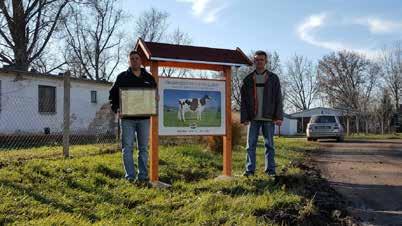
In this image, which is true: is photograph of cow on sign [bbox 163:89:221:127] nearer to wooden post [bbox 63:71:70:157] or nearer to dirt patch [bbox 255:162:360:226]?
dirt patch [bbox 255:162:360:226]

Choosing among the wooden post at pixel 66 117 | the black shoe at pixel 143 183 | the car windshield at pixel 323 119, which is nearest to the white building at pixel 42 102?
the car windshield at pixel 323 119

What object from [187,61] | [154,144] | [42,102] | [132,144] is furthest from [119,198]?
[42,102]

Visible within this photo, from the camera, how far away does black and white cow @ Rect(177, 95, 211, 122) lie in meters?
8.66

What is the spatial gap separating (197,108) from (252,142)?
41.8 inches

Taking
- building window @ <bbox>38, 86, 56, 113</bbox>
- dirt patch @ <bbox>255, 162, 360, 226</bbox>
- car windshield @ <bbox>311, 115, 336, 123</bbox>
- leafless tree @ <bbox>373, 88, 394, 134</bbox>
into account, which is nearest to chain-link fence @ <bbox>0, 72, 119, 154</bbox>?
building window @ <bbox>38, 86, 56, 113</bbox>

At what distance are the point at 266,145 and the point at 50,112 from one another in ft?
61.7

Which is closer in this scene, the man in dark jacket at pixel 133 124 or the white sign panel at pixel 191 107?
the man in dark jacket at pixel 133 124

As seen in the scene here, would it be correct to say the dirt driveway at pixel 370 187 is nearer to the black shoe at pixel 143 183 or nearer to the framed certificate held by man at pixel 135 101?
the black shoe at pixel 143 183

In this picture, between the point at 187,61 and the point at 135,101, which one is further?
the point at 187,61

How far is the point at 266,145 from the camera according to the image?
8.68 m

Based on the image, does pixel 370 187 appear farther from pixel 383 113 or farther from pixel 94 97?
pixel 383 113

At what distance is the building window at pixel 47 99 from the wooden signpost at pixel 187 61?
1767 centimetres

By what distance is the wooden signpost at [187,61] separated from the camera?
8.26m

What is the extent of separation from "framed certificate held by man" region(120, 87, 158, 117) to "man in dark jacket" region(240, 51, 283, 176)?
1.71m
